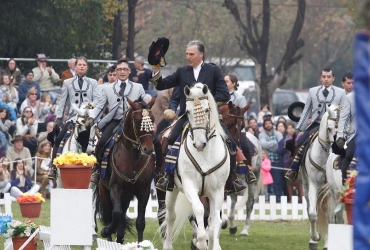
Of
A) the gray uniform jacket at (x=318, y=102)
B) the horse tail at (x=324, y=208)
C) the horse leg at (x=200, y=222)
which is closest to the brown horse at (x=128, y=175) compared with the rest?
the horse leg at (x=200, y=222)

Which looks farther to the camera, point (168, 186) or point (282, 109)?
point (282, 109)

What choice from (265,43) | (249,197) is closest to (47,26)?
(265,43)

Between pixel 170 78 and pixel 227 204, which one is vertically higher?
pixel 170 78

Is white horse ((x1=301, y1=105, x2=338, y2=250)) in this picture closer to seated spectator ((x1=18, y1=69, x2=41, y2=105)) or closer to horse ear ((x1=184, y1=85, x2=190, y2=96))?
horse ear ((x1=184, y1=85, x2=190, y2=96))

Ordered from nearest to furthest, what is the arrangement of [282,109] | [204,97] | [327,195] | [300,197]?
[204,97] < [327,195] < [300,197] < [282,109]

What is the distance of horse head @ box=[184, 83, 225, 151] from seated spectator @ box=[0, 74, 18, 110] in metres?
12.6

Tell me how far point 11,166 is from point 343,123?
9997 mm

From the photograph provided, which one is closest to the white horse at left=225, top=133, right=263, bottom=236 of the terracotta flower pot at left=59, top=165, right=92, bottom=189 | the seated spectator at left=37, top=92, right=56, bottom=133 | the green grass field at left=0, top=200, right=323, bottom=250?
the green grass field at left=0, top=200, right=323, bottom=250

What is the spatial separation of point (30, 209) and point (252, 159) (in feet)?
13.5

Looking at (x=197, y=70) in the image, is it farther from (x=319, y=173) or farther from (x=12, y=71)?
(x=12, y=71)

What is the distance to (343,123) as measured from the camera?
605 inches

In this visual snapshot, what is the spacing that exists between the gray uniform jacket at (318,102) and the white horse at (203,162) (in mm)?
4125

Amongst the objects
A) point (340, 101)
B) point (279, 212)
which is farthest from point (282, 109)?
point (340, 101)

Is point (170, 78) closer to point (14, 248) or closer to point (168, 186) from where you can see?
point (168, 186)
